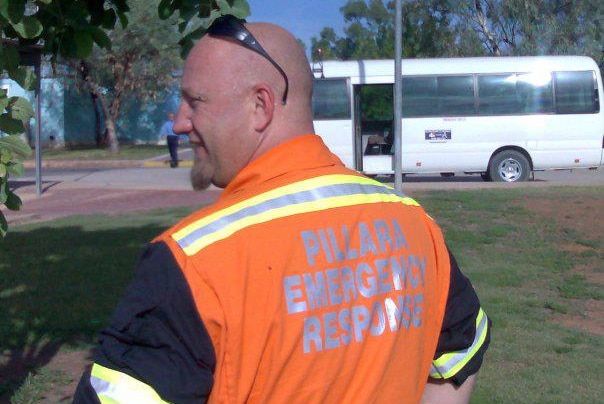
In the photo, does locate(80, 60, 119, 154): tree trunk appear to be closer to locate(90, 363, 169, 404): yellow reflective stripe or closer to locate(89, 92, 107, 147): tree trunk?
locate(89, 92, 107, 147): tree trunk

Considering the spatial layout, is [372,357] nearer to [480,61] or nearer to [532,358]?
[532,358]

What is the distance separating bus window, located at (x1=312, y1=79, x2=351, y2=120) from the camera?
780 inches

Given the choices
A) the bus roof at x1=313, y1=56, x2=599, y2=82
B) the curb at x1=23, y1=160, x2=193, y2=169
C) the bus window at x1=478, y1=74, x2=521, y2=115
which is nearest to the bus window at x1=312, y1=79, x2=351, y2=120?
the bus roof at x1=313, y1=56, x2=599, y2=82

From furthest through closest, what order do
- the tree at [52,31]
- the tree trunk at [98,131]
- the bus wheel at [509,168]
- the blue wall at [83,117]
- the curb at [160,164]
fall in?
the tree trunk at [98,131], the blue wall at [83,117], the curb at [160,164], the bus wheel at [509,168], the tree at [52,31]

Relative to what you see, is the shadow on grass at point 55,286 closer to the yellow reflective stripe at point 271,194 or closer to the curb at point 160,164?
the yellow reflective stripe at point 271,194

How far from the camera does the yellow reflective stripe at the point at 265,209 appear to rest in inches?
62.7

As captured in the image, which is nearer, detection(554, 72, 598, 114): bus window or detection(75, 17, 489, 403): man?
detection(75, 17, 489, 403): man

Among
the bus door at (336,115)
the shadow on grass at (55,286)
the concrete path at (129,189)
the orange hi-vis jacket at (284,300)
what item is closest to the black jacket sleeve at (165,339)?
the orange hi-vis jacket at (284,300)

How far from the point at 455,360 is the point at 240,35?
869 millimetres

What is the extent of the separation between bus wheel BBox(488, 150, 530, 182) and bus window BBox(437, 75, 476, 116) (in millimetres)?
1310

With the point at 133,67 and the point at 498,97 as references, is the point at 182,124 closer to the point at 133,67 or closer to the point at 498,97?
the point at 498,97

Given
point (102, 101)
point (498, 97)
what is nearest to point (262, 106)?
point (498, 97)

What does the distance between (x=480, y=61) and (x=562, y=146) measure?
103 inches

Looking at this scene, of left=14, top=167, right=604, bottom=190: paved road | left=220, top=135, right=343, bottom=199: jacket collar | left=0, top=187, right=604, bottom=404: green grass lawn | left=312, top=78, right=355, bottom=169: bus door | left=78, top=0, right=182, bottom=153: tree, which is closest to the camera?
left=220, top=135, right=343, bottom=199: jacket collar
